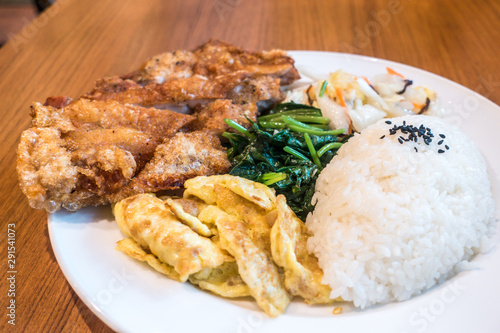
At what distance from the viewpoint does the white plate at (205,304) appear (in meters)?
1.92

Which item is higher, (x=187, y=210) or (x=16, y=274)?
(x=187, y=210)

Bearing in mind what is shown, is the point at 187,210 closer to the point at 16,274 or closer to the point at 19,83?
the point at 16,274

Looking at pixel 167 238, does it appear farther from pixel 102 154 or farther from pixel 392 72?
pixel 392 72

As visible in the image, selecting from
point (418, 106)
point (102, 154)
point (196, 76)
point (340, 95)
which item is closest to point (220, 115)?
point (196, 76)

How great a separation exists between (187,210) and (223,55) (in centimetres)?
206

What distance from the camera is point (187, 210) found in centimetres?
244

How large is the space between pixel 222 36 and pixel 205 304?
436 cm

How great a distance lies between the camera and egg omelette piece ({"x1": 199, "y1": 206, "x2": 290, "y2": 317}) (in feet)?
6.59

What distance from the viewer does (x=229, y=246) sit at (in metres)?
2.13

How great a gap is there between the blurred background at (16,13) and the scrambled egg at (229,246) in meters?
4.71

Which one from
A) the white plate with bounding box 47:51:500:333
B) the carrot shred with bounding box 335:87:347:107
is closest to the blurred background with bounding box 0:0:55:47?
the white plate with bounding box 47:51:500:333

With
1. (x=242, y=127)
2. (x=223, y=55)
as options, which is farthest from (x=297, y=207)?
(x=223, y=55)

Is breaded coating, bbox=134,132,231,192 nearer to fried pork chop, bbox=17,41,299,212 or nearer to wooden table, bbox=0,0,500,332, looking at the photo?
fried pork chop, bbox=17,41,299,212

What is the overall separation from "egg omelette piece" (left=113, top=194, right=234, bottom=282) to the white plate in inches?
6.4
